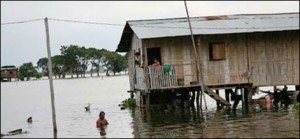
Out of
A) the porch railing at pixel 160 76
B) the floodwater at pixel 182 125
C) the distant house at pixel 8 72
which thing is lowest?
the floodwater at pixel 182 125

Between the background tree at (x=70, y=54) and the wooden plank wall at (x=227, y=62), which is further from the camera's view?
the background tree at (x=70, y=54)

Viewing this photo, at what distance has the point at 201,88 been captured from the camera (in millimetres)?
26172

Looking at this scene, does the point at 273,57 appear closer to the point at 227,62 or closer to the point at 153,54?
the point at 227,62

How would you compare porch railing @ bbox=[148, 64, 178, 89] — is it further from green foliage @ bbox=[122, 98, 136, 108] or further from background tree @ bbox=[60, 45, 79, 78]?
background tree @ bbox=[60, 45, 79, 78]

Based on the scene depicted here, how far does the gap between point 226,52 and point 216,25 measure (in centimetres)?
150

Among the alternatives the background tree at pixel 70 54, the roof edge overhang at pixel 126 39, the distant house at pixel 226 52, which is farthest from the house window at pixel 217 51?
the background tree at pixel 70 54

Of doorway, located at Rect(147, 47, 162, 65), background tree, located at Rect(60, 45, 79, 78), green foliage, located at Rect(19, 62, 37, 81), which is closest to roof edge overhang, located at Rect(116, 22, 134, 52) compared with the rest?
doorway, located at Rect(147, 47, 162, 65)

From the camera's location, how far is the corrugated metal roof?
2631cm

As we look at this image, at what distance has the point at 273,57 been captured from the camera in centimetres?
2756

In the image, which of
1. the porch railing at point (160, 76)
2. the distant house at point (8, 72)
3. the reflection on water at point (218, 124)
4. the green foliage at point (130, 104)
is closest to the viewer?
the reflection on water at point (218, 124)

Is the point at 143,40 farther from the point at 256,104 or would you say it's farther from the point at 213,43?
the point at 256,104

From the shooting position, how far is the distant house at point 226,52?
26672 mm

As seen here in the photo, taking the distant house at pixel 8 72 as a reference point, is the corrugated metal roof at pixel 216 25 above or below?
above

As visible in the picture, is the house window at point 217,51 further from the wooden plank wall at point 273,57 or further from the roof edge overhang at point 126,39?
the roof edge overhang at point 126,39
